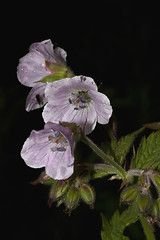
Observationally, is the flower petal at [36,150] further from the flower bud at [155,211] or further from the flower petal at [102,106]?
the flower bud at [155,211]

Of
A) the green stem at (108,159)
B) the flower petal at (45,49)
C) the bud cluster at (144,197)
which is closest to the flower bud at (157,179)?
the bud cluster at (144,197)

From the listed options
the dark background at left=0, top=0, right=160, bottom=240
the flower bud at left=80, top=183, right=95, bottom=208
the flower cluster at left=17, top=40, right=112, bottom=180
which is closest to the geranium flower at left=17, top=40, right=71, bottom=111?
the flower cluster at left=17, top=40, right=112, bottom=180

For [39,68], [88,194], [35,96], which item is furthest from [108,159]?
[39,68]

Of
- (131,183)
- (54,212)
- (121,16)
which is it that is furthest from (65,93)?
(121,16)

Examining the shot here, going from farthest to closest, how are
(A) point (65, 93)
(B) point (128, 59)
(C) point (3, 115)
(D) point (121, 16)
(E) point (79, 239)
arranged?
(D) point (121, 16) < (B) point (128, 59) < (C) point (3, 115) < (E) point (79, 239) < (A) point (65, 93)

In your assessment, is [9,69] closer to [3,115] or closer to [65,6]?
[3,115]

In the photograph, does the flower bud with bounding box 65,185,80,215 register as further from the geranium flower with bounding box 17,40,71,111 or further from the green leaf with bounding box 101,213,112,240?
the geranium flower with bounding box 17,40,71,111
